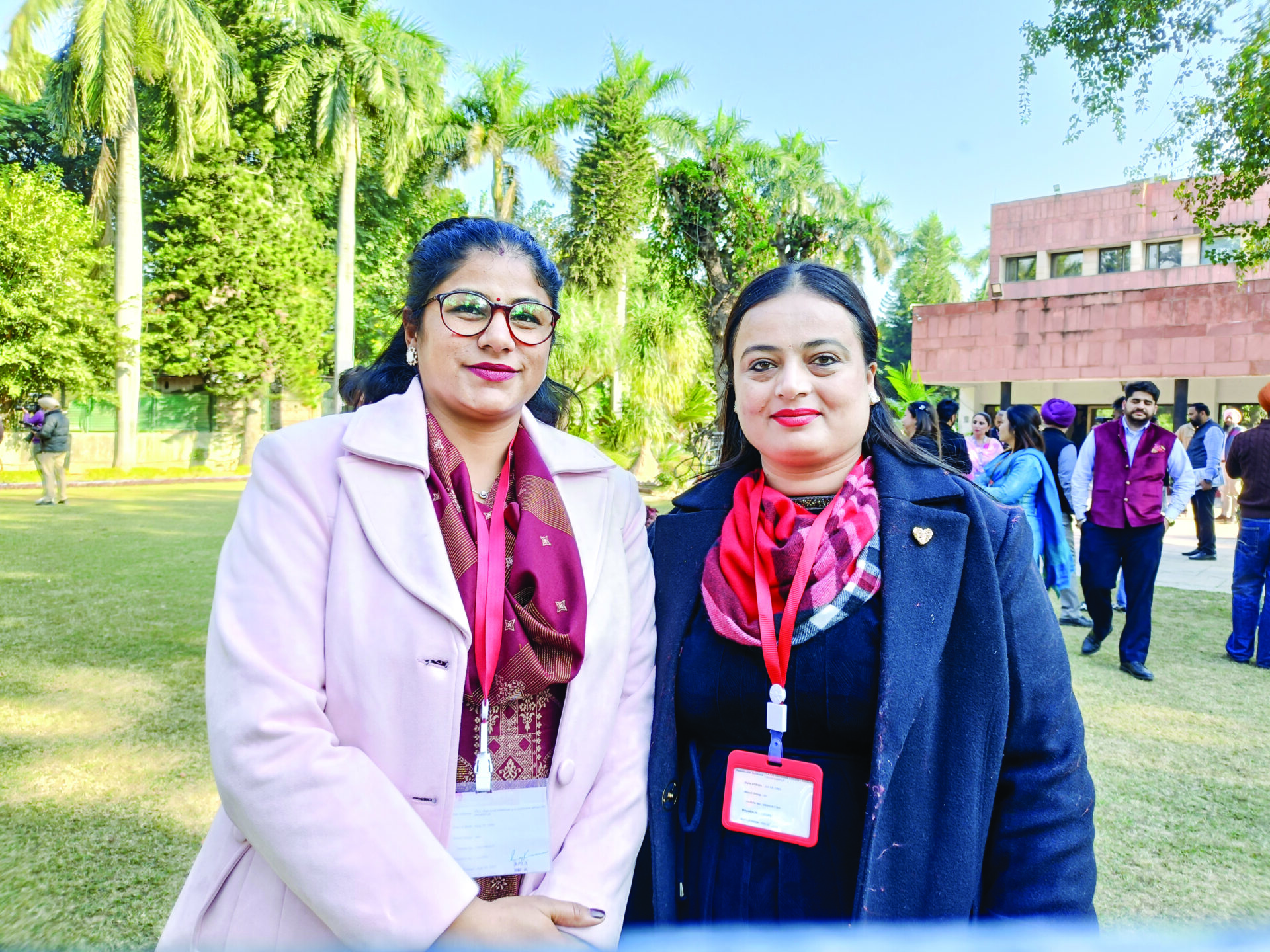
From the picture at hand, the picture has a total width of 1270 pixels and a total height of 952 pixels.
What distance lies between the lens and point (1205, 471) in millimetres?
10305

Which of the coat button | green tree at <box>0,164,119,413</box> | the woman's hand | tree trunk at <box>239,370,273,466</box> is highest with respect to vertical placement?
green tree at <box>0,164,119,413</box>

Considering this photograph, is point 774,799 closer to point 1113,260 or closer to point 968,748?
point 968,748

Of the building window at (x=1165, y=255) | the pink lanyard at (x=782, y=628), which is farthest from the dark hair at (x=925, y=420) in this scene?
the building window at (x=1165, y=255)

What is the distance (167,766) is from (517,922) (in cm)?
333

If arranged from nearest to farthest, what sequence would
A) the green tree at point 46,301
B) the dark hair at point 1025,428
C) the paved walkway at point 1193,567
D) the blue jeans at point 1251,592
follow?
the blue jeans at point 1251,592 < the dark hair at point 1025,428 < the paved walkway at point 1193,567 < the green tree at point 46,301

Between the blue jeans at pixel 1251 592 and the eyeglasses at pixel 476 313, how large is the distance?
6.61 metres

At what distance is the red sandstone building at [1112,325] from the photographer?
64.5 ft

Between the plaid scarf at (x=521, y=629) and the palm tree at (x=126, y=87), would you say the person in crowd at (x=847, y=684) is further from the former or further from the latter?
the palm tree at (x=126, y=87)

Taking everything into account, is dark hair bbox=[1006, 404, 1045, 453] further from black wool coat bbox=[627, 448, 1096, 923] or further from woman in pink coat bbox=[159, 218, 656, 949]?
woman in pink coat bbox=[159, 218, 656, 949]

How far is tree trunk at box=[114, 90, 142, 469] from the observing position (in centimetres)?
2208

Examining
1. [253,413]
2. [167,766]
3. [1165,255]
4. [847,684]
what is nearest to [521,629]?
[847,684]

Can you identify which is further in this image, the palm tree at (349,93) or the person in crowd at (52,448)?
the palm tree at (349,93)

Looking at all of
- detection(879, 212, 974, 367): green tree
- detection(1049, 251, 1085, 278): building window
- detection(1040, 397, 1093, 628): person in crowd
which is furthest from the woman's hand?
detection(879, 212, 974, 367): green tree

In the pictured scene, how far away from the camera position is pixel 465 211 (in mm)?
33188
